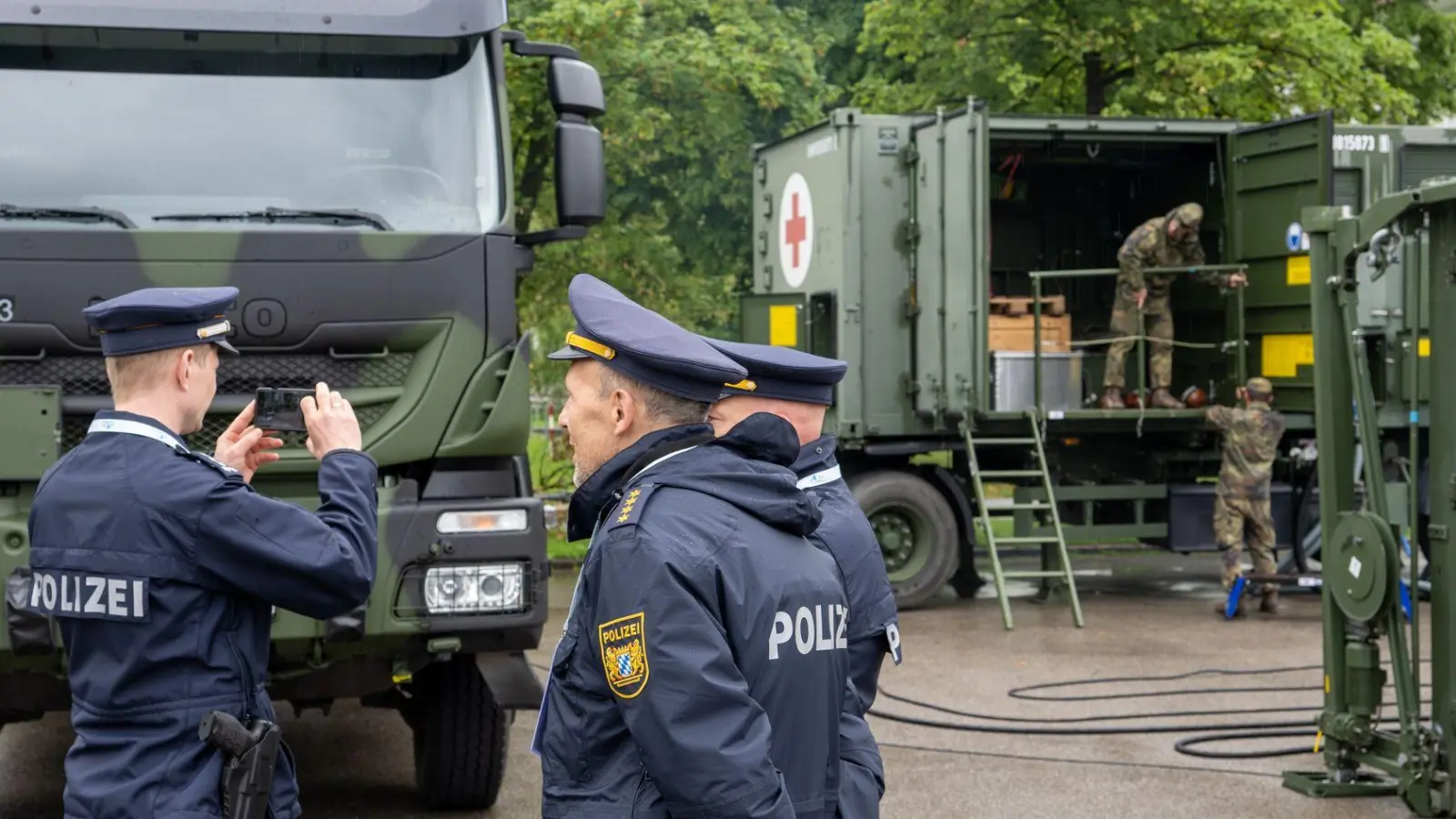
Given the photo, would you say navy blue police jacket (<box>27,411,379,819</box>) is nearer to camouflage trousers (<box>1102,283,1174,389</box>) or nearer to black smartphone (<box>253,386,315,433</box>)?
black smartphone (<box>253,386,315,433</box>)

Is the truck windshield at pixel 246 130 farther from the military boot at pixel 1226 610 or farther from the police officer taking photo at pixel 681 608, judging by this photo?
the military boot at pixel 1226 610

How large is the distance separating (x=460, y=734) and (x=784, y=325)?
711 centimetres

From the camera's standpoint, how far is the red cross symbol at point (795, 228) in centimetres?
1348

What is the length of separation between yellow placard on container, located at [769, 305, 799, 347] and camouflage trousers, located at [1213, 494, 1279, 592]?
331 centimetres

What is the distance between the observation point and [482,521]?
596cm

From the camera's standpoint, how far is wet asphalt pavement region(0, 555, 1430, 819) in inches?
284

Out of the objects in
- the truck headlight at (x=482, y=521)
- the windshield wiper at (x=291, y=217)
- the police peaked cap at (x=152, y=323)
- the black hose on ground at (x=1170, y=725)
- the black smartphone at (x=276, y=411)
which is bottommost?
the black hose on ground at (x=1170, y=725)

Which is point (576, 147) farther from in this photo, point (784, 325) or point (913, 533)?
point (784, 325)

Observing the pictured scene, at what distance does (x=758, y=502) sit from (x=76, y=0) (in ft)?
14.4

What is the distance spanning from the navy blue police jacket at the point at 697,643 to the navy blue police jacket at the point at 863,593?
31.1 inches

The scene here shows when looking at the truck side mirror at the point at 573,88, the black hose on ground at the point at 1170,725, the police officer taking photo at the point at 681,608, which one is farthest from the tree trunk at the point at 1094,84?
the police officer taking photo at the point at 681,608

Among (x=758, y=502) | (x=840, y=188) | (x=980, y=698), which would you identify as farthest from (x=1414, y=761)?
(x=840, y=188)

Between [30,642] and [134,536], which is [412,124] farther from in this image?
[134,536]

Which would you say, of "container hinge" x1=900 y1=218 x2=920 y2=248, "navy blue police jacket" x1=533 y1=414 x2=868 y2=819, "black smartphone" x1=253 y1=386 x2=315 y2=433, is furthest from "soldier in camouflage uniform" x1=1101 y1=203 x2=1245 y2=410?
"navy blue police jacket" x1=533 y1=414 x2=868 y2=819
